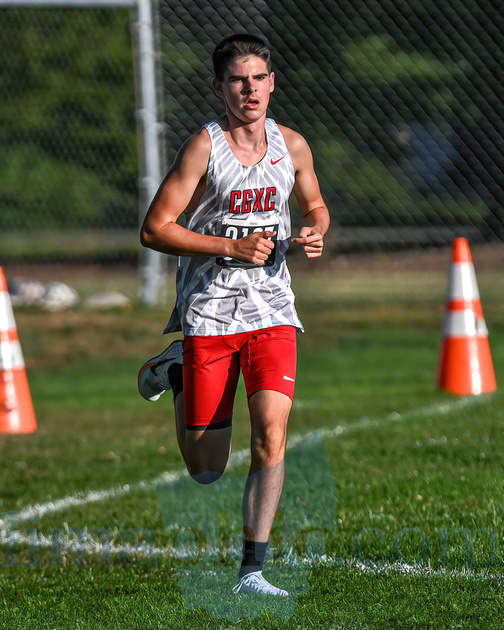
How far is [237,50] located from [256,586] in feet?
6.17

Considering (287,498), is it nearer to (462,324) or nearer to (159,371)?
(159,371)

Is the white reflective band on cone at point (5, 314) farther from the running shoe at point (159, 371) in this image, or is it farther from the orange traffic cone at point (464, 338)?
the orange traffic cone at point (464, 338)

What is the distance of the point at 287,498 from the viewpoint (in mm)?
4781

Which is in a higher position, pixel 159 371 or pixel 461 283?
pixel 461 283

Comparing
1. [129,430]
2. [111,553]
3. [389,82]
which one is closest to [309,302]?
[389,82]

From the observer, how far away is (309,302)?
13.3m

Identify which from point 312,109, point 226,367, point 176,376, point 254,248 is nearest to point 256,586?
point 226,367

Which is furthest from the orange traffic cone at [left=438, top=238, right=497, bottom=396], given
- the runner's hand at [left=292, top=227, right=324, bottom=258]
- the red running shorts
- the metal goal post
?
the runner's hand at [left=292, top=227, right=324, bottom=258]

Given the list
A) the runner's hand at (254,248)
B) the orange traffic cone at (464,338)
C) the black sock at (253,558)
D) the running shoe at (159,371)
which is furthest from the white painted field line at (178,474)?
the runner's hand at (254,248)

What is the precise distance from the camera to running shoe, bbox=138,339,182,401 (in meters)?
4.07

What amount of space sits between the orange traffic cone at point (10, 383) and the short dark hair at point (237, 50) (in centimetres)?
376

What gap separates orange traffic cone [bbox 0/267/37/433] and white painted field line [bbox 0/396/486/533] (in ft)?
5.99

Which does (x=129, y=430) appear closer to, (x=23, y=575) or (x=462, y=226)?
(x=23, y=575)

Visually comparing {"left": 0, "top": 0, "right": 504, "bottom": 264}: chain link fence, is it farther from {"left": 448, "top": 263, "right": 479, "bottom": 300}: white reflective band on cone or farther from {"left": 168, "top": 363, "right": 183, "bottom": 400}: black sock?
{"left": 168, "top": 363, "right": 183, "bottom": 400}: black sock
